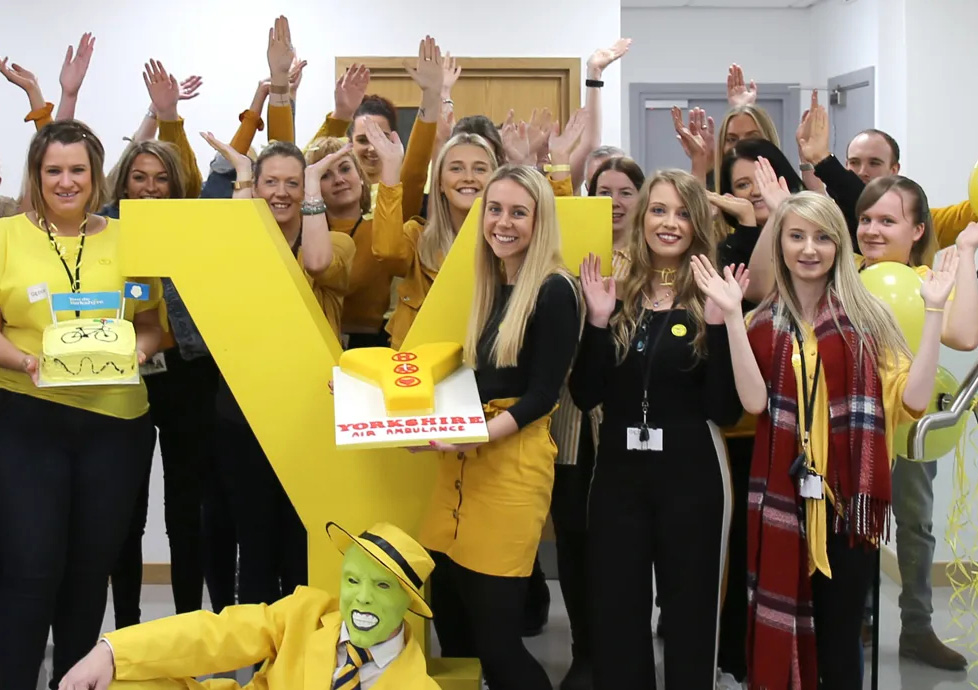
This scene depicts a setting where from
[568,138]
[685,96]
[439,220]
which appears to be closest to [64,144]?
[439,220]

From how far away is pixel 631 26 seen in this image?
8227 millimetres

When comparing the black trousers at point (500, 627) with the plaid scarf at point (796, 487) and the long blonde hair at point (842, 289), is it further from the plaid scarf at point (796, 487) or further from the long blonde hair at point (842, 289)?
the long blonde hair at point (842, 289)

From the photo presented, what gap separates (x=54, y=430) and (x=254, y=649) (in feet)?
2.58

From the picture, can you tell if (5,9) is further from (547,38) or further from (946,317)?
(946,317)

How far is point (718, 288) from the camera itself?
2555 millimetres

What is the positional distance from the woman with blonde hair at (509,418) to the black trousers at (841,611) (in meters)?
0.68

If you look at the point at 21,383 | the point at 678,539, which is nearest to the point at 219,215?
the point at 21,383

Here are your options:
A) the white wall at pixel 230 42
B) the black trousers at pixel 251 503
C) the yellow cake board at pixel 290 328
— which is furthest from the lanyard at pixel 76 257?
the white wall at pixel 230 42

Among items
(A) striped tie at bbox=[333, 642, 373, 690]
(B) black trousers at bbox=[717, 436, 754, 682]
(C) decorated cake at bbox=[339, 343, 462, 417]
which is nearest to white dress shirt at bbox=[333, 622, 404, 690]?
(A) striped tie at bbox=[333, 642, 373, 690]

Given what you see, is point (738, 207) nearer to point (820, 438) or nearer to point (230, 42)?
point (820, 438)

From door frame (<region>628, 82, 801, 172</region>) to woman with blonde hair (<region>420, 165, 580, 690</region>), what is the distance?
583 cm

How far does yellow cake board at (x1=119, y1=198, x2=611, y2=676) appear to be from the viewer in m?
2.65

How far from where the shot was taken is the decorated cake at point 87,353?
2.62 meters

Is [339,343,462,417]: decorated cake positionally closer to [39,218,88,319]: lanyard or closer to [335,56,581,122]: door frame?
[39,218,88,319]: lanyard
